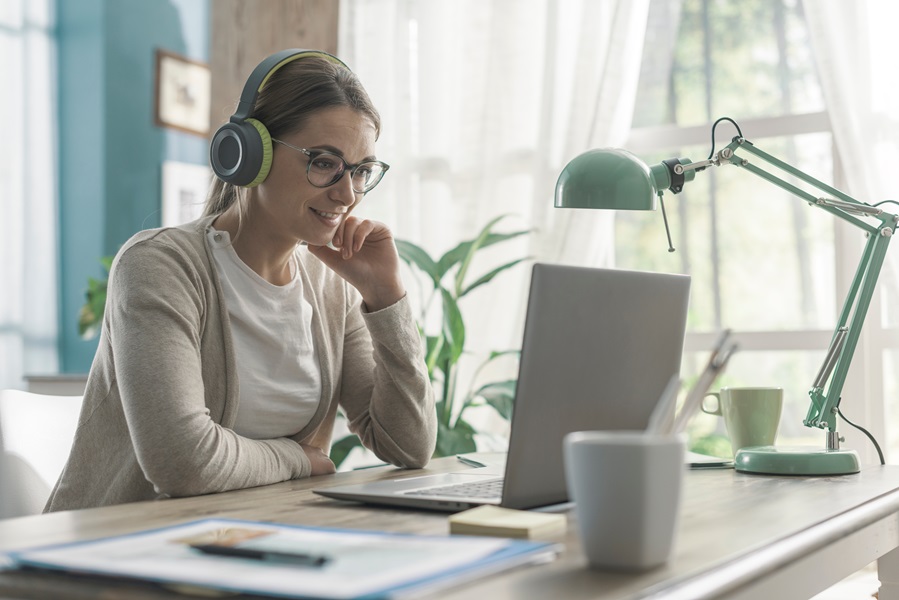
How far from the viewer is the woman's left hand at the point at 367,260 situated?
1519 mm

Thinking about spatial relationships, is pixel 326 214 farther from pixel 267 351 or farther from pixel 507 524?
pixel 507 524

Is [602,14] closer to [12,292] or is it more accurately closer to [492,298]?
[492,298]

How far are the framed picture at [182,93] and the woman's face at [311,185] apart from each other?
2609 millimetres

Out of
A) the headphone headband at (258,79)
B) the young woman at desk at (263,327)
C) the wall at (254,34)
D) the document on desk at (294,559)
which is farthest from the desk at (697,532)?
the wall at (254,34)

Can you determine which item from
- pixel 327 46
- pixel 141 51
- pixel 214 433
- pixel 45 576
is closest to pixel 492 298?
pixel 327 46

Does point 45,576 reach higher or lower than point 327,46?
lower

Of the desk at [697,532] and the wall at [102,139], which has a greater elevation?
the wall at [102,139]

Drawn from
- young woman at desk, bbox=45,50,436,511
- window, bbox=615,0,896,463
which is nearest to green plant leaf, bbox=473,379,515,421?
window, bbox=615,0,896,463

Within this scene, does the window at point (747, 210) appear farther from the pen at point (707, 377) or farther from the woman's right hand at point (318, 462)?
the pen at point (707, 377)

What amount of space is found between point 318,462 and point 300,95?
1.75 ft

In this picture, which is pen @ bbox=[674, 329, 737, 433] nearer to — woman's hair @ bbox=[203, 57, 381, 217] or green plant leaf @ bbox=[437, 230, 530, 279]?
woman's hair @ bbox=[203, 57, 381, 217]

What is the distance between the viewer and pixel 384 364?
149 centimetres

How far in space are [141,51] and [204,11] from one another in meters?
0.35

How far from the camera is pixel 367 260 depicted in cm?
154
